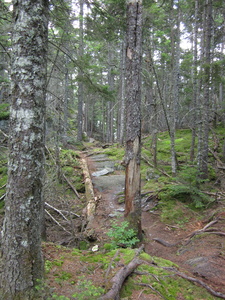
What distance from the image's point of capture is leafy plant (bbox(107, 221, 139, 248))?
5.04m

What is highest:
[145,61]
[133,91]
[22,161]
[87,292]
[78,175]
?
[145,61]

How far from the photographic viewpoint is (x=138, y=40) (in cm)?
538

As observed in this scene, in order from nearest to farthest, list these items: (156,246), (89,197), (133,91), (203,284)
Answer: (203,284), (133,91), (156,246), (89,197)

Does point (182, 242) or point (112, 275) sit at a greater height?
point (112, 275)

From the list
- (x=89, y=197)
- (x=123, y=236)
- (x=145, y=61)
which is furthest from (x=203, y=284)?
(x=145, y=61)

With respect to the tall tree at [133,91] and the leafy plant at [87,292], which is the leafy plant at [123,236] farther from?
the leafy plant at [87,292]

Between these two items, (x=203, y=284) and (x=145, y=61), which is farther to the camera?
(x=145, y=61)

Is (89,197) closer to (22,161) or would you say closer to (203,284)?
(203,284)

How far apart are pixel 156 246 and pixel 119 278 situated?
2899 mm

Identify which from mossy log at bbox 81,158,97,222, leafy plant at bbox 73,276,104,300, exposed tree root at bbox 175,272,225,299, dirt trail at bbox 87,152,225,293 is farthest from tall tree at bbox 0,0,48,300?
mossy log at bbox 81,158,97,222

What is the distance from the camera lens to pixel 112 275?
3346 mm

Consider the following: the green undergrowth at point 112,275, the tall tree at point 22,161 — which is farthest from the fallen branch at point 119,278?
the tall tree at point 22,161

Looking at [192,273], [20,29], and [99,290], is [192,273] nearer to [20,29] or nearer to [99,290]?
[99,290]

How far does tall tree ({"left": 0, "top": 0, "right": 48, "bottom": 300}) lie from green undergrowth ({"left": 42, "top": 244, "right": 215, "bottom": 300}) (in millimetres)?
532
